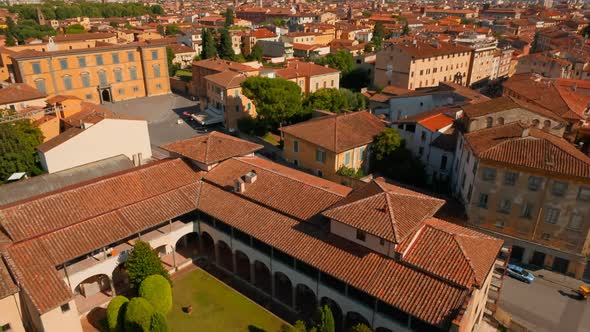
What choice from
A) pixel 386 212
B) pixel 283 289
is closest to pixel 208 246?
pixel 283 289

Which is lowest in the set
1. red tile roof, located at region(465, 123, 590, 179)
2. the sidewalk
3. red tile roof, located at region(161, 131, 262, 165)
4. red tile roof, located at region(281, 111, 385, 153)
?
the sidewalk

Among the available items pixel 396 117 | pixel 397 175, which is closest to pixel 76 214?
pixel 397 175

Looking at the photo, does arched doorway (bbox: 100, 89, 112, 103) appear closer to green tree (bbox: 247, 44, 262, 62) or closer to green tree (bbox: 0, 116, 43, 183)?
green tree (bbox: 0, 116, 43, 183)

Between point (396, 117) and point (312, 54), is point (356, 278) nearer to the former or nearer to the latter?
point (396, 117)

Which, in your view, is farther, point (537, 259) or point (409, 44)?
point (409, 44)

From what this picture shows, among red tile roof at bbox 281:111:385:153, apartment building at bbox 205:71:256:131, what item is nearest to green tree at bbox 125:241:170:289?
red tile roof at bbox 281:111:385:153

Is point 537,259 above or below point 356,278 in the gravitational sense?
below
